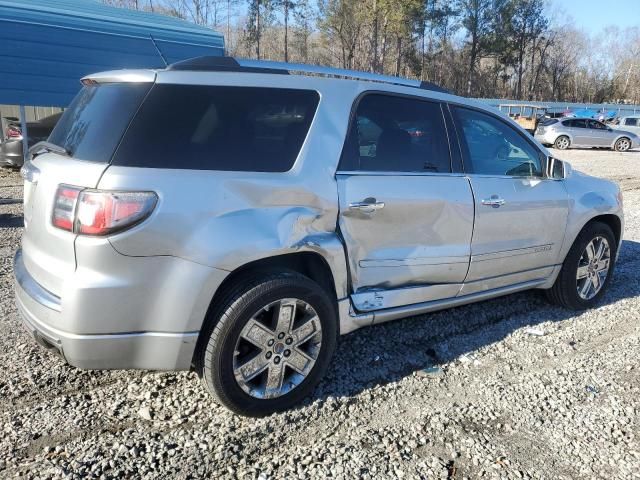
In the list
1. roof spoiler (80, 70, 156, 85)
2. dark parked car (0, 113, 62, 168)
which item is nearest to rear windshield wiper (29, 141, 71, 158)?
roof spoiler (80, 70, 156, 85)

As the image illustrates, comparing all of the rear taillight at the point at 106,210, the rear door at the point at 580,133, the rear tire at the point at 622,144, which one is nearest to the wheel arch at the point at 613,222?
the rear taillight at the point at 106,210

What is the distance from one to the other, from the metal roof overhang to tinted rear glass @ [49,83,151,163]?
1069 cm

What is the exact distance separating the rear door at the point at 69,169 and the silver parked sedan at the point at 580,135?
957 inches

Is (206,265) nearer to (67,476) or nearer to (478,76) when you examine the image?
(67,476)

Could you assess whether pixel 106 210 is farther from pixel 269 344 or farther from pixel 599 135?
pixel 599 135

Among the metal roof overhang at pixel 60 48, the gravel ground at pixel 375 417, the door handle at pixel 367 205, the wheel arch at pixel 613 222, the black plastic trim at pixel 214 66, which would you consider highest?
the metal roof overhang at pixel 60 48

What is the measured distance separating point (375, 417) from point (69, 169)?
2.05 meters

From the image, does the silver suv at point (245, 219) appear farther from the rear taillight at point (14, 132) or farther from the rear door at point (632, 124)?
the rear door at point (632, 124)

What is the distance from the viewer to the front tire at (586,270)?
4.46 metres

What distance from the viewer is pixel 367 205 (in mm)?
3047

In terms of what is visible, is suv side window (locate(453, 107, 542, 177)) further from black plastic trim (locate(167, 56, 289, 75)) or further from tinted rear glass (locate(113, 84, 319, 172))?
black plastic trim (locate(167, 56, 289, 75))

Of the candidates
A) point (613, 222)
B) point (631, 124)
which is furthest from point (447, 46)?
point (613, 222)

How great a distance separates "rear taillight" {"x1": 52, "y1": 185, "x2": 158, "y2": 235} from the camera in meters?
2.36

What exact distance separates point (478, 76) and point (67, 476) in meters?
72.0
